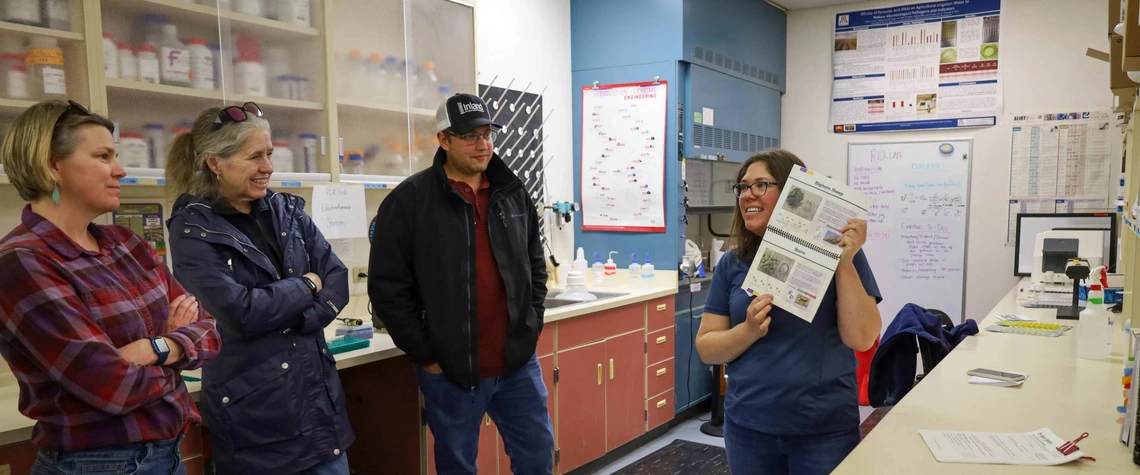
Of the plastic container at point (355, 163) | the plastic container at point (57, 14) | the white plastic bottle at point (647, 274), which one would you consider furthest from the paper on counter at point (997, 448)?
the white plastic bottle at point (647, 274)

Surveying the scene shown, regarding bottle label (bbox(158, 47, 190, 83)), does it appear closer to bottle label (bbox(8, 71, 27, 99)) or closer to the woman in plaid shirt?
bottle label (bbox(8, 71, 27, 99))

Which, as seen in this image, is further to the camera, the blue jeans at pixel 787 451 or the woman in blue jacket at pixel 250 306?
the woman in blue jacket at pixel 250 306

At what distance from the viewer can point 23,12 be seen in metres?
1.97

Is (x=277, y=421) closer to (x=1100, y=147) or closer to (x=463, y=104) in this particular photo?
(x=463, y=104)

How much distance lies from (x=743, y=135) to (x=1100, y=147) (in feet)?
6.88

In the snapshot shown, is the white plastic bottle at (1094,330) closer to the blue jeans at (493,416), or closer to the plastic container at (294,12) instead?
the blue jeans at (493,416)

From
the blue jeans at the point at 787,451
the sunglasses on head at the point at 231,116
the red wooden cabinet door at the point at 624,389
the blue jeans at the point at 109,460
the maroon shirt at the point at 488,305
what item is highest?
the sunglasses on head at the point at 231,116

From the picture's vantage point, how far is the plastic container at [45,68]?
78.3 inches

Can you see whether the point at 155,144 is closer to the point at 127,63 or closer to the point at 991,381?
the point at 127,63

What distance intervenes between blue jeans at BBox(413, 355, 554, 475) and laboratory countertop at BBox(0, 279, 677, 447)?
19cm

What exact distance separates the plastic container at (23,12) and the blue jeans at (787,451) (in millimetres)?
2123

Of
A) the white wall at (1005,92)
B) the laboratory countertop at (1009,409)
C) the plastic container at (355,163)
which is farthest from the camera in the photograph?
the white wall at (1005,92)

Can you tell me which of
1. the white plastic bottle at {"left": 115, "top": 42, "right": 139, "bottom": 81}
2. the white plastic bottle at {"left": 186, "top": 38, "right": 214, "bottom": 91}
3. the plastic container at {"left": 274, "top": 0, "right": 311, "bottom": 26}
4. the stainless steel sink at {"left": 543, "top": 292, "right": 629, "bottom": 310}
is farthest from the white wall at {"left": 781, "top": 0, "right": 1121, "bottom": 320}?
the white plastic bottle at {"left": 115, "top": 42, "right": 139, "bottom": 81}

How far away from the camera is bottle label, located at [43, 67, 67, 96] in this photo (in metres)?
2.01
